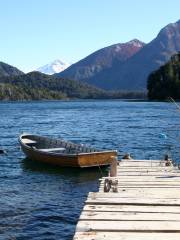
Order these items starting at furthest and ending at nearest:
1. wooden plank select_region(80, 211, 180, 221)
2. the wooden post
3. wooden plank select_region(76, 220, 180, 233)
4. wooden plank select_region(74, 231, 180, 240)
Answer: the wooden post < wooden plank select_region(80, 211, 180, 221) < wooden plank select_region(76, 220, 180, 233) < wooden plank select_region(74, 231, 180, 240)

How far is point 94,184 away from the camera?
29.2 metres

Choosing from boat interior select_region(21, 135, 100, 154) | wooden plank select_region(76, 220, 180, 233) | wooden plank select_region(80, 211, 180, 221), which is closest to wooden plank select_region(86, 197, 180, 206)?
wooden plank select_region(80, 211, 180, 221)

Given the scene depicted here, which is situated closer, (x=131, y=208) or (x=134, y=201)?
(x=131, y=208)

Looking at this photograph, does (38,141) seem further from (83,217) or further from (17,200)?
(83,217)

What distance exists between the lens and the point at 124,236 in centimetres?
1073

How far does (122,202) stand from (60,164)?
815 inches

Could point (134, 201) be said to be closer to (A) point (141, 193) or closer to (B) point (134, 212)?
(B) point (134, 212)

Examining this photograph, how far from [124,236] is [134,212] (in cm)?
213

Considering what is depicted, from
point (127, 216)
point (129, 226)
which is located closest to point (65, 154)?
point (127, 216)

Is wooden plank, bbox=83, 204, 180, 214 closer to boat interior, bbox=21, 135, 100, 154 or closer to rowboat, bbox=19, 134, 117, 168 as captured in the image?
rowboat, bbox=19, 134, 117, 168

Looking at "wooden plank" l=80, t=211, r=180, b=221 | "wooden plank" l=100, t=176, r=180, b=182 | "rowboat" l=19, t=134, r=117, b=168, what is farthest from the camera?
"rowboat" l=19, t=134, r=117, b=168

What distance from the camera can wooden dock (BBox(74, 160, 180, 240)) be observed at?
10930mm

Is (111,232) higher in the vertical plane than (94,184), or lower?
higher

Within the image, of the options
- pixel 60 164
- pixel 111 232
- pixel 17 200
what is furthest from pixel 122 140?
pixel 111 232
